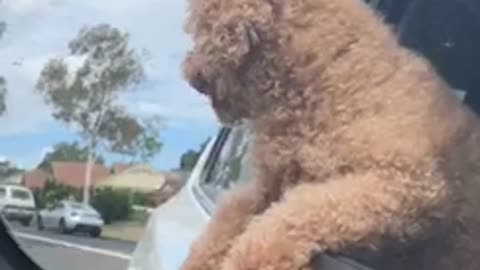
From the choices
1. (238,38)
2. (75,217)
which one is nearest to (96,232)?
(75,217)

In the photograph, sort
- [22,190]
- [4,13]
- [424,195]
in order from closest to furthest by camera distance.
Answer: [424,195] < [4,13] < [22,190]

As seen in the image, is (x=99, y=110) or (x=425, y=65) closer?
(x=425, y=65)

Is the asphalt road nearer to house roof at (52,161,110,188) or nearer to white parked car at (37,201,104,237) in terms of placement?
white parked car at (37,201,104,237)

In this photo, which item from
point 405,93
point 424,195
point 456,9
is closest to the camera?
point 424,195

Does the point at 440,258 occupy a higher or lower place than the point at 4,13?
lower

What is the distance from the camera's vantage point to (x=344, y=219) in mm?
2088

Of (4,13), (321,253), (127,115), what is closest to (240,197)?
(127,115)

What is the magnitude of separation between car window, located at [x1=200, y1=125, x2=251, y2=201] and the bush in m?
0.22

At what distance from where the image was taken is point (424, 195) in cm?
210

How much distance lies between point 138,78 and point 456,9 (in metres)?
0.55

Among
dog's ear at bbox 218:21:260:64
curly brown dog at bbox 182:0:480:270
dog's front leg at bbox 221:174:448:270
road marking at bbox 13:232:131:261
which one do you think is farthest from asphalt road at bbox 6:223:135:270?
dog's front leg at bbox 221:174:448:270

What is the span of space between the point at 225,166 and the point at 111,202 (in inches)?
33.3

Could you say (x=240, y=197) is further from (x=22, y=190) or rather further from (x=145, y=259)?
(x=145, y=259)

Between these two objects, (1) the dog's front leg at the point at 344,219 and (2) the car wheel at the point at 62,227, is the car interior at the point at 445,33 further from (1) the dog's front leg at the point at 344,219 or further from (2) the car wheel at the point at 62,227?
(2) the car wheel at the point at 62,227
